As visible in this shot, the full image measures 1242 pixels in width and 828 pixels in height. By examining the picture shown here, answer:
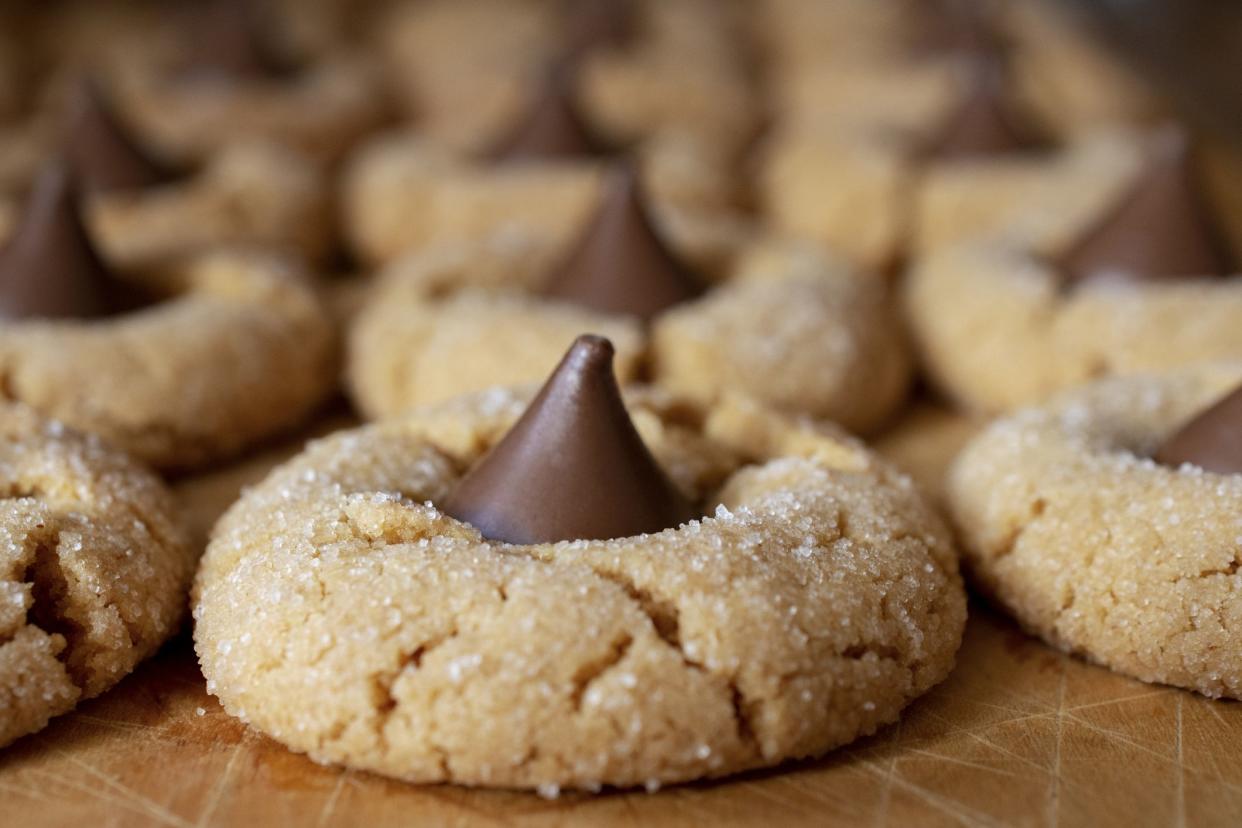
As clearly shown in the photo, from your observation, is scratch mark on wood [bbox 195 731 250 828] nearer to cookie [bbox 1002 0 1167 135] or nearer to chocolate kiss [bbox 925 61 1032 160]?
chocolate kiss [bbox 925 61 1032 160]

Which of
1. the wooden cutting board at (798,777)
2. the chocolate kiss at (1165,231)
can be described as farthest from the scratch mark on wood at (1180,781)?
the chocolate kiss at (1165,231)

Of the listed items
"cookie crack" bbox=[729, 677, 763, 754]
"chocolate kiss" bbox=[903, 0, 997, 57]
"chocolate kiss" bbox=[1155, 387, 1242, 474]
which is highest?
"chocolate kiss" bbox=[903, 0, 997, 57]

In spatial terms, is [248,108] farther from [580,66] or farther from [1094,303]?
[1094,303]

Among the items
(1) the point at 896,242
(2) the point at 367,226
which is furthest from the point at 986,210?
(2) the point at 367,226

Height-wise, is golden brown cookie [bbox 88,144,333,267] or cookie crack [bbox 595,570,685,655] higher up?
golden brown cookie [bbox 88,144,333,267]

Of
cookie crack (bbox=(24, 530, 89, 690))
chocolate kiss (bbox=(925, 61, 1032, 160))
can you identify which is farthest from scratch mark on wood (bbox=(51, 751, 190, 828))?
chocolate kiss (bbox=(925, 61, 1032, 160))

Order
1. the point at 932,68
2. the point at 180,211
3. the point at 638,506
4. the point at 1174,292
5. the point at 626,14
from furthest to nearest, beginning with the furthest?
the point at 626,14
the point at 932,68
the point at 180,211
the point at 1174,292
the point at 638,506

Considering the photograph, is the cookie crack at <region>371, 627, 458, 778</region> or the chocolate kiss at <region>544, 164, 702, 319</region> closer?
the cookie crack at <region>371, 627, 458, 778</region>

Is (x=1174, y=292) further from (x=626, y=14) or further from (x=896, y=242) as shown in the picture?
(x=626, y=14)
